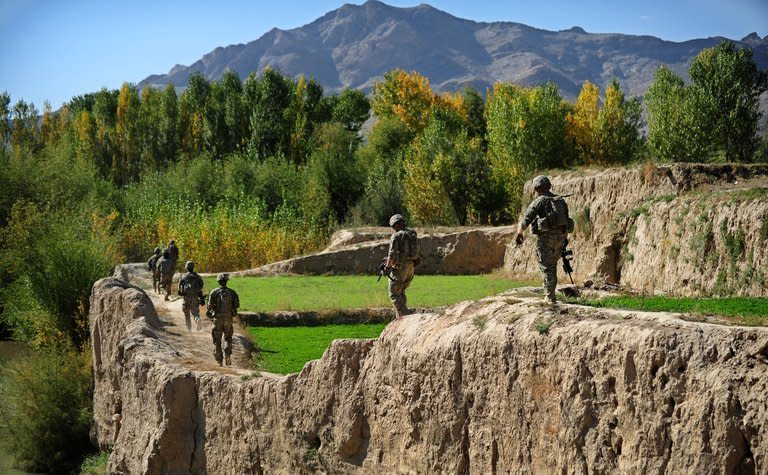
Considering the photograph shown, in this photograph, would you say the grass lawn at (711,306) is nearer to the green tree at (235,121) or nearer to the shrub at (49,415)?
the shrub at (49,415)

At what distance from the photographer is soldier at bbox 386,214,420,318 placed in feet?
43.7

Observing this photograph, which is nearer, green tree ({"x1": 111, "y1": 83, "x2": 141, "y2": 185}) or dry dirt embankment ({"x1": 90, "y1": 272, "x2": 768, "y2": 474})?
dry dirt embankment ({"x1": 90, "y1": 272, "x2": 768, "y2": 474})

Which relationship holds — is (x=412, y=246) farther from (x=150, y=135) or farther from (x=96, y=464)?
(x=150, y=135)

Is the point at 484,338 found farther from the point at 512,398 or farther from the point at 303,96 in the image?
the point at 303,96

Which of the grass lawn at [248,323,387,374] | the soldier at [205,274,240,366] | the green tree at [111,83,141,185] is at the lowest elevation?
the grass lawn at [248,323,387,374]

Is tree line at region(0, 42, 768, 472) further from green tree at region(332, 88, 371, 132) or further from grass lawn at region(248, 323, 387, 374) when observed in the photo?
grass lawn at region(248, 323, 387, 374)

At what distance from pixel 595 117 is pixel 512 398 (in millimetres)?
48492

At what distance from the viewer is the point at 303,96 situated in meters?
77.6

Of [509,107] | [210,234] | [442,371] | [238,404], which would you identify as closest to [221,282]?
[238,404]

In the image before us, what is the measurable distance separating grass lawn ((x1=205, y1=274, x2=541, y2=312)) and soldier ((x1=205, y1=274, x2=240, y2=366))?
5.54m

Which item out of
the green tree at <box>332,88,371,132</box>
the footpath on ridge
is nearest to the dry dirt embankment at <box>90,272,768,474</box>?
the footpath on ridge

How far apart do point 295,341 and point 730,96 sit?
4004 cm

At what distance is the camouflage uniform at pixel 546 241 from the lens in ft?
34.6

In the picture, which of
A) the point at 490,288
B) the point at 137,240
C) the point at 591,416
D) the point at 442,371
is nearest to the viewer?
the point at 591,416
